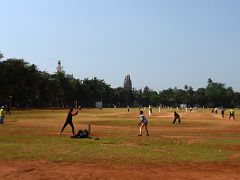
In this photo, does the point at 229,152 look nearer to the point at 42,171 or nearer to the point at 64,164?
the point at 64,164

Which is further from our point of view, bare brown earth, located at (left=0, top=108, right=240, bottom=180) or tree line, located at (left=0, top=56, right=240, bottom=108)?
tree line, located at (left=0, top=56, right=240, bottom=108)

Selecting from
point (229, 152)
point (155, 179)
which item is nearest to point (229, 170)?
point (155, 179)

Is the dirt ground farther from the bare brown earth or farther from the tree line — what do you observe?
the tree line

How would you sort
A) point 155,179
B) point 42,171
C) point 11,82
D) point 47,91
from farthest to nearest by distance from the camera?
point 47,91
point 11,82
point 42,171
point 155,179

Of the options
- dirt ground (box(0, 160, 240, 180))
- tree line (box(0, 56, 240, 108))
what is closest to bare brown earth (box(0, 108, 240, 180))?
dirt ground (box(0, 160, 240, 180))

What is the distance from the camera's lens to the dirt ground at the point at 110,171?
48.8ft

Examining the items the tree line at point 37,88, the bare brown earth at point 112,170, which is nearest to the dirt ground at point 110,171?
A: the bare brown earth at point 112,170

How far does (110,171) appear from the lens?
1592cm

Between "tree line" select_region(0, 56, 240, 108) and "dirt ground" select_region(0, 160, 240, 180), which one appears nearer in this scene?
"dirt ground" select_region(0, 160, 240, 180)

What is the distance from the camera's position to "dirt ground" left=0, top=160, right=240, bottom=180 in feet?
48.8

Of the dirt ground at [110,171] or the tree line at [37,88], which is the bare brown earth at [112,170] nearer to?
the dirt ground at [110,171]

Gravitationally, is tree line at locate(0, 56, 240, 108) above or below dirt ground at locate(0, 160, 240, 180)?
above

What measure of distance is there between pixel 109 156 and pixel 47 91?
444 feet

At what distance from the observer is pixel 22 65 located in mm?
133500
